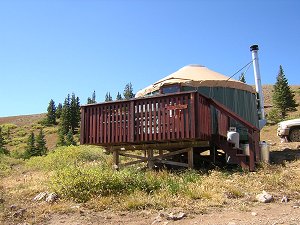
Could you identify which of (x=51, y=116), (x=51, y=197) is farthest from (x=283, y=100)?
(x=51, y=197)

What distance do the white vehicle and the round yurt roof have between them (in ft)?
5.95

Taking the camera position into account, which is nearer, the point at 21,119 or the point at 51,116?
the point at 51,116

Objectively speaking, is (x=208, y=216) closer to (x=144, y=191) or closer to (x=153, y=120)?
(x=144, y=191)

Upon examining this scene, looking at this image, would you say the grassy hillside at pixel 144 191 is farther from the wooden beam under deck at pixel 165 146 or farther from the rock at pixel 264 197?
the wooden beam under deck at pixel 165 146

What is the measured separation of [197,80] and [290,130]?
4.68m

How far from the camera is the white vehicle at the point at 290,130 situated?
1420 centimetres

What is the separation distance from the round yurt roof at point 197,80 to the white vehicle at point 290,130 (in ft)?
5.95

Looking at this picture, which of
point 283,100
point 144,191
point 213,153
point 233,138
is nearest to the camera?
point 144,191

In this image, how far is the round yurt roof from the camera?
12.5 meters

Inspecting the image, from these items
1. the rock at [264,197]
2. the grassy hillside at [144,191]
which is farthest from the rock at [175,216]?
the rock at [264,197]

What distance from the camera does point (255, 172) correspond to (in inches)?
366

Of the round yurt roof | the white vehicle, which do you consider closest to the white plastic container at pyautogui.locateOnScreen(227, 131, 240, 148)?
the round yurt roof

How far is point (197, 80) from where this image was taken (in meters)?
12.5

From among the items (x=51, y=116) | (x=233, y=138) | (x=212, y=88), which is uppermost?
(x=51, y=116)
